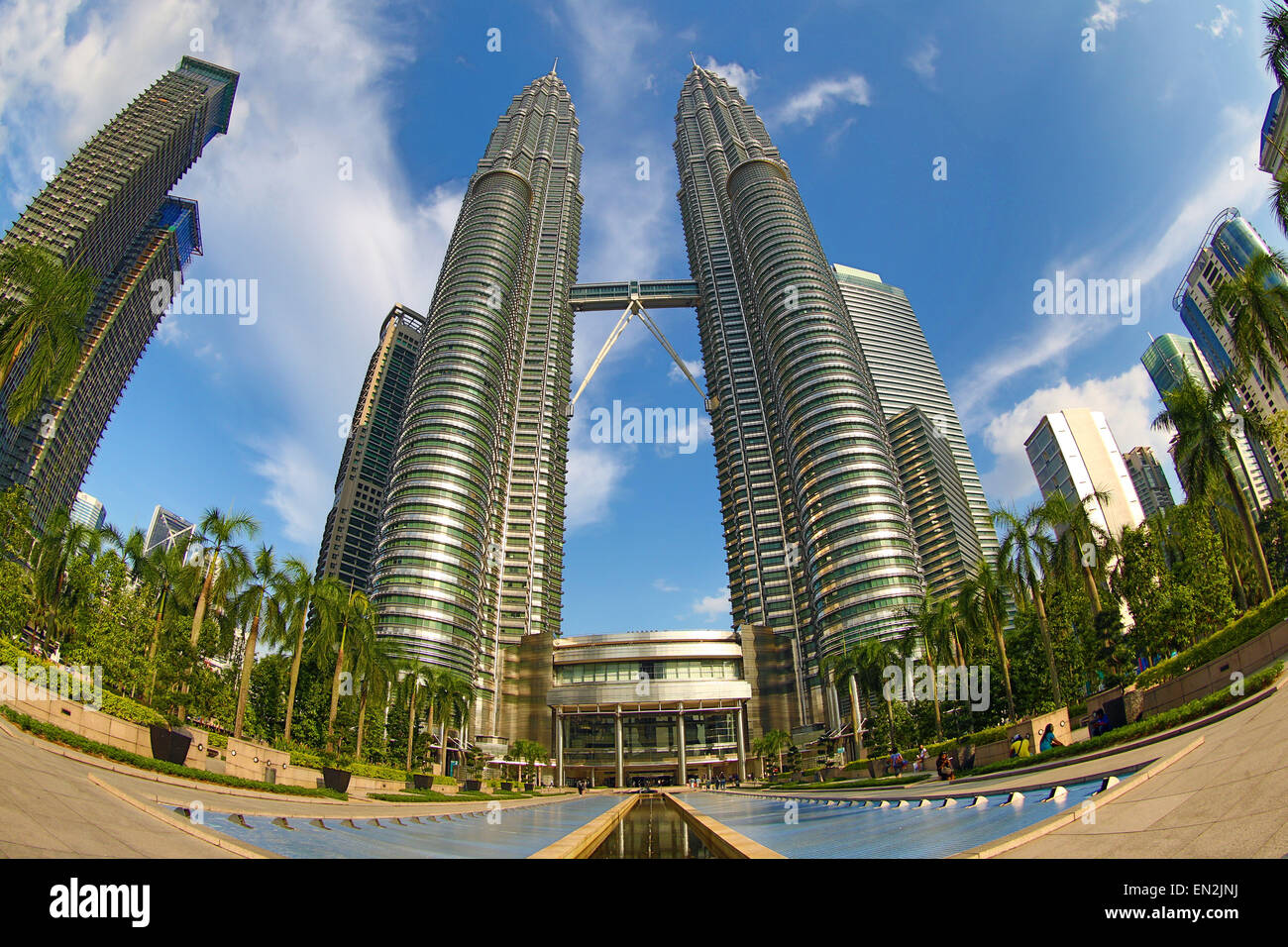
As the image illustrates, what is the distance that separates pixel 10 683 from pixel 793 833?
25.3 m

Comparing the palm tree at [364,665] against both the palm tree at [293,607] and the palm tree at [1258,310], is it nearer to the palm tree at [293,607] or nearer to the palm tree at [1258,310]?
the palm tree at [293,607]

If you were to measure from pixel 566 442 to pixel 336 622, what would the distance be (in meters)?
123

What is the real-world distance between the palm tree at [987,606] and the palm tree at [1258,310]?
1848 cm

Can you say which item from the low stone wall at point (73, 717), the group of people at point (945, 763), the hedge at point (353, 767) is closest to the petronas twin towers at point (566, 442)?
the group of people at point (945, 763)

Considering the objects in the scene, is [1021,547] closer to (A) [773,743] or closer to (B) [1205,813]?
(B) [1205,813]

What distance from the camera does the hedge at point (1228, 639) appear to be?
838 inches

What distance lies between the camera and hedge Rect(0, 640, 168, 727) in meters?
22.9

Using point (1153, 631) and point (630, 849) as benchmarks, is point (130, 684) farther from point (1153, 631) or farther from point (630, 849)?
point (1153, 631)

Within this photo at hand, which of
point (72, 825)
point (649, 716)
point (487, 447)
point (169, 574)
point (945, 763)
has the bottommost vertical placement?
point (649, 716)

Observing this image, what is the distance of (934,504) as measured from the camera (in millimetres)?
155875
